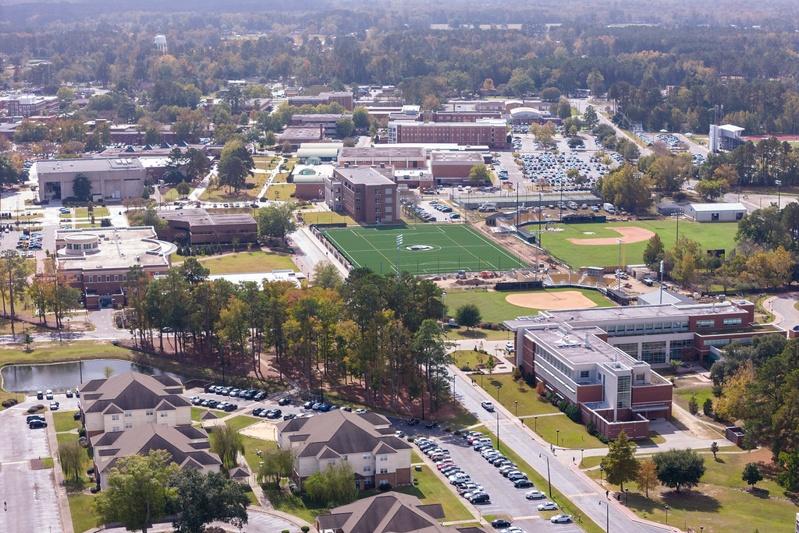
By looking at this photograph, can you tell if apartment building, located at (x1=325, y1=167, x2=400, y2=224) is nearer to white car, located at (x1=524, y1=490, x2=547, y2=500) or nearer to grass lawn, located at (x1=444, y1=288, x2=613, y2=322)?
grass lawn, located at (x1=444, y1=288, x2=613, y2=322)

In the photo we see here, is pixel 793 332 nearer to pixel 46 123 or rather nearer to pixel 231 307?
pixel 231 307

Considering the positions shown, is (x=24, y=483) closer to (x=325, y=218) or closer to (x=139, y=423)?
(x=139, y=423)

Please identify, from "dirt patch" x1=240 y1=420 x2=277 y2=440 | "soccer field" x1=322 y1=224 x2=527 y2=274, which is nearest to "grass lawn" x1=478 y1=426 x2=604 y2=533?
"dirt patch" x1=240 y1=420 x2=277 y2=440

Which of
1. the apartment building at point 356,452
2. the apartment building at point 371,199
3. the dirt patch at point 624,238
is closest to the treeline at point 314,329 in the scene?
the apartment building at point 356,452

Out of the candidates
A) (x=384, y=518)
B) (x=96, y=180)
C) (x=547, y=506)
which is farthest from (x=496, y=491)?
(x=96, y=180)

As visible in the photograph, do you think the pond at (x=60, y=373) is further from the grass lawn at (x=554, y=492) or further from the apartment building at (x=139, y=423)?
the grass lawn at (x=554, y=492)

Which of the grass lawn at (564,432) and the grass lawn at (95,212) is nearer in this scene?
the grass lawn at (564,432)
